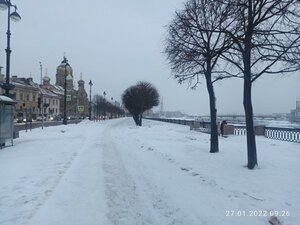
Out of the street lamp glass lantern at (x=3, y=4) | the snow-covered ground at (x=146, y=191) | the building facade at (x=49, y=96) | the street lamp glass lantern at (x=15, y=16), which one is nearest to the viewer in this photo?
the snow-covered ground at (x=146, y=191)

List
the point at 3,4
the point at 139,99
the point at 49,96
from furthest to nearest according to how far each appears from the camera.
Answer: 1. the point at 49,96
2. the point at 139,99
3. the point at 3,4

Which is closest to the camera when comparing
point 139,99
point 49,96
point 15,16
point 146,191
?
point 146,191

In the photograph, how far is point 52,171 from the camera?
36.0 feet

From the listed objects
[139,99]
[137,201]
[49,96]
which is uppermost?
[49,96]

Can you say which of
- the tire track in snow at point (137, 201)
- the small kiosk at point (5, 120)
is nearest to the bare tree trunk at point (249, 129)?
the tire track in snow at point (137, 201)

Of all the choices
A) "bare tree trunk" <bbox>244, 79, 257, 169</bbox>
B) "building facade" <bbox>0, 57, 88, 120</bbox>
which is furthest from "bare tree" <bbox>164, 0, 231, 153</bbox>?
"building facade" <bbox>0, 57, 88, 120</bbox>

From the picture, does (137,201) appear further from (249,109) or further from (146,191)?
(249,109)

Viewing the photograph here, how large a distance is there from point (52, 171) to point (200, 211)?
5343mm

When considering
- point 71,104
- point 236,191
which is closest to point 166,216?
point 236,191

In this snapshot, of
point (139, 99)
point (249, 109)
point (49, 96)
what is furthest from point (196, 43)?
point (49, 96)

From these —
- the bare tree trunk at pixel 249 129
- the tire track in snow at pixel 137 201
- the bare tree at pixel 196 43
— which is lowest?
the tire track in snow at pixel 137 201

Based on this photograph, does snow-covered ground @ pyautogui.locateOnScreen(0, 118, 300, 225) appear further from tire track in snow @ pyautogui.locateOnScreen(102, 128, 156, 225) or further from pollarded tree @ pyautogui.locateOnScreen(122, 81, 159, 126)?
pollarded tree @ pyautogui.locateOnScreen(122, 81, 159, 126)

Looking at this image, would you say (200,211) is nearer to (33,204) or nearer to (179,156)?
(33,204)

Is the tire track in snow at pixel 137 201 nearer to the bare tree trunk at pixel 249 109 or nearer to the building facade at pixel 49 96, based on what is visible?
the bare tree trunk at pixel 249 109
